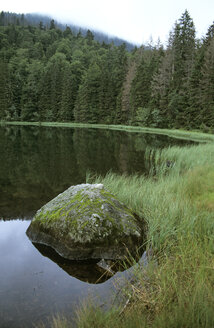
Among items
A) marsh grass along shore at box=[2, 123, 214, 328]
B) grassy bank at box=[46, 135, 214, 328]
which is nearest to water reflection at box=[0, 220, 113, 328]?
marsh grass along shore at box=[2, 123, 214, 328]

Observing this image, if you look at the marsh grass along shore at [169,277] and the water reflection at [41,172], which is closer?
the marsh grass along shore at [169,277]

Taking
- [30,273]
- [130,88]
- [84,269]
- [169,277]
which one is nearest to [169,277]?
[169,277]

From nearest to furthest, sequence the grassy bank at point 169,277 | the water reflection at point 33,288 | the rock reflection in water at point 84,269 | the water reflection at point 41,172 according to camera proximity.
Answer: the grassy bank at point 169,277
the water reflection at point 33,288
the rock reflection in water at point 84,269
the water reflection at point 41,172

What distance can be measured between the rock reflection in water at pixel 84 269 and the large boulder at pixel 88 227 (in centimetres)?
11

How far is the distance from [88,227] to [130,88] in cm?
5163

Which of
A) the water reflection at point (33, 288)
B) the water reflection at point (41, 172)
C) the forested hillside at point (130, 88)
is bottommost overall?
the water reflection at point (41, 172)

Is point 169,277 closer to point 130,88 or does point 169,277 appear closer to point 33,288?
point 33,288

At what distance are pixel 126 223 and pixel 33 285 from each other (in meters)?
1.81

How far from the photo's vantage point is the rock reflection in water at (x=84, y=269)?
3648 mm

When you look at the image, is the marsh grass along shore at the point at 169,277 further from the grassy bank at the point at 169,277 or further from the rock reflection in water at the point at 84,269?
the rock reflection in water at the point at 84,269

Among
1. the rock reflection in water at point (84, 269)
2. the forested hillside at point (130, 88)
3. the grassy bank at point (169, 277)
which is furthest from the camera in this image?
the forested hillside at point (130, 88)

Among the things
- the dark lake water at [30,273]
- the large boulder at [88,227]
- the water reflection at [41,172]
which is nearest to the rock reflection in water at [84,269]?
the dark lake water at [30,273]

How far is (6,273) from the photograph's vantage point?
3852mm

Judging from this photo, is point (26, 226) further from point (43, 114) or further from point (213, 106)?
point (43, 114)
